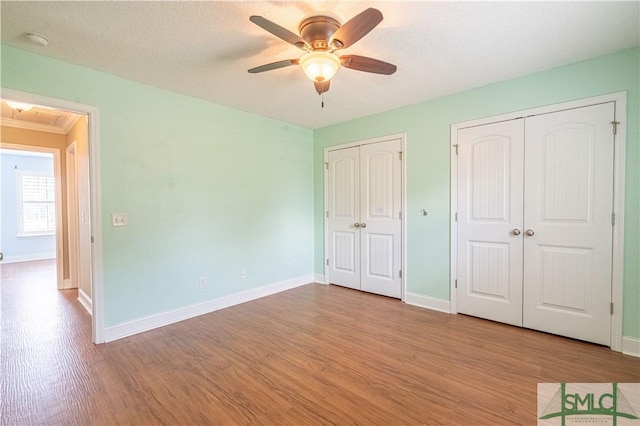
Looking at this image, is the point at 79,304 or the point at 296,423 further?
the point at 79,304

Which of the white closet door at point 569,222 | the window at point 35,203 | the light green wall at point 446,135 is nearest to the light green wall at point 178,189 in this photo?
the light green wall at point 446,135

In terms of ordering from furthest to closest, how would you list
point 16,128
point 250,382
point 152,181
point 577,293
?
point 16,128 → point 152,181 → point 577,293 → point 250,382

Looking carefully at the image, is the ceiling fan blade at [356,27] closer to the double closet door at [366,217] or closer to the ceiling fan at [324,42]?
the ceiling fan at [324,42]

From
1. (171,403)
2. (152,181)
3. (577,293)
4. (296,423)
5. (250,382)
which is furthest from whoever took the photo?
(152,181)

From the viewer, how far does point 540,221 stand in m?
2.75

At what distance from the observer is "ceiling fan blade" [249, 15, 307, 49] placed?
5.08ft

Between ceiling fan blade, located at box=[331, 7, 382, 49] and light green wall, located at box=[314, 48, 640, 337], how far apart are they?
77.1 inches

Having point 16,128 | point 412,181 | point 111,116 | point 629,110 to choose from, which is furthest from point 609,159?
point 16,128

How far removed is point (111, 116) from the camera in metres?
2.71

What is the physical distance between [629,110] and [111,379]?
15.0 feet

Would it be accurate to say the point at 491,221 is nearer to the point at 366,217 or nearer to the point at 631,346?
the point at 631,346

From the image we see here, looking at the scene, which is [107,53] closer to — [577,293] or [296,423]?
[296,423]

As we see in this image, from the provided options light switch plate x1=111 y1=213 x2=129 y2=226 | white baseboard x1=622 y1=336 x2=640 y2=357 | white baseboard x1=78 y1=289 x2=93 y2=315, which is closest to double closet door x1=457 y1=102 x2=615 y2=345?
white baseboard x1=622 y1=336 x2=640 y2=357

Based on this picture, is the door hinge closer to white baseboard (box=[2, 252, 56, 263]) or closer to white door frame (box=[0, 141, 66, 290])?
white door frame (box=[0, 141, 66, 290])
